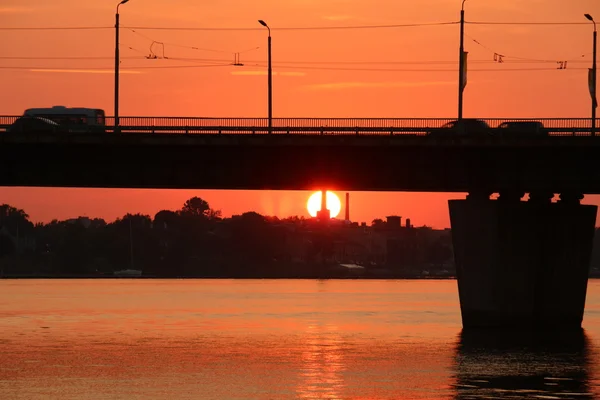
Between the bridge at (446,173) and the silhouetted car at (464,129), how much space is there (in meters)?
0.21

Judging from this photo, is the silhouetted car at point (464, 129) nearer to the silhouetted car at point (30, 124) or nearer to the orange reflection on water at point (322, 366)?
the orange reflection on water at point (322, 366)

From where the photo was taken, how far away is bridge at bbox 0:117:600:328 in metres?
98.9

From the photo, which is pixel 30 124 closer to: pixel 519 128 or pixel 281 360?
pixel 281 360

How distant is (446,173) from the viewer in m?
103

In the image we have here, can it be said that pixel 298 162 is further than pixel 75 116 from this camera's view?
No

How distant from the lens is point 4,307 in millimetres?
172125

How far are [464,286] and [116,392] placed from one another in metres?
44.3

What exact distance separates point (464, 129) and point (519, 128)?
3933 millimetres

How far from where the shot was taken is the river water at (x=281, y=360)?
67.2 metres

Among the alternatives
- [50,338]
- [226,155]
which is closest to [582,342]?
[226,155]

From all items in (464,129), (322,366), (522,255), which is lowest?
(322,366)

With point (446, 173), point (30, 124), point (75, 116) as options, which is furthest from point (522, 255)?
point (30, 124)

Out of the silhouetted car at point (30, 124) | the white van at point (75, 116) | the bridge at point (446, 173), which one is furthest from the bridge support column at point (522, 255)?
the silhouetted car at point (30, 124)

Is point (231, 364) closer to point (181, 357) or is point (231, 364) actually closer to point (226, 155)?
point (181, 357)
